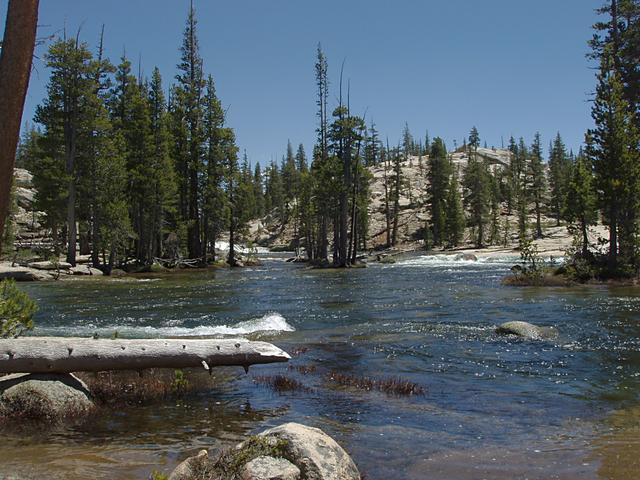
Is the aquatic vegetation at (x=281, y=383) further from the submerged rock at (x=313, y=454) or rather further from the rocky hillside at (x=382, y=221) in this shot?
the rocky hillside at (x=382, y=221)

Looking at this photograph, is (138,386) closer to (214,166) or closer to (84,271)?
(84,271)

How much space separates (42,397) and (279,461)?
15.3 ft

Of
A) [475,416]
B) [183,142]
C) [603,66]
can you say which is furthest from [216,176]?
[475,416]

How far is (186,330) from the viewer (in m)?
15.5

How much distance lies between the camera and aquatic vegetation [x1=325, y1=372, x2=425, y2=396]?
9.39 meters

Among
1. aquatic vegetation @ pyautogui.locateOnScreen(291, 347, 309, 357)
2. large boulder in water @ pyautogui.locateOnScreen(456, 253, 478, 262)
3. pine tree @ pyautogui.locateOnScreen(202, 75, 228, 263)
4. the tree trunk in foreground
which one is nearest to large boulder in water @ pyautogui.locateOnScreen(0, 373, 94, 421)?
the tree trunk in foreground

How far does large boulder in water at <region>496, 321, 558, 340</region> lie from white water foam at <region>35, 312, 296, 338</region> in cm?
589

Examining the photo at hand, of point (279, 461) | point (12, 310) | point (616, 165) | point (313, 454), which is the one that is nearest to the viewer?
point (279, 461)

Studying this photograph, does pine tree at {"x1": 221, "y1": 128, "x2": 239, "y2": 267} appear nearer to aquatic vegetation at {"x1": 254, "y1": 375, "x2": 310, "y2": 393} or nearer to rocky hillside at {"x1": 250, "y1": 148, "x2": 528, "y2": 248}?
rocky hillside at {"x1": 250, "y1": 148, "x2": 528, "y2": 248}

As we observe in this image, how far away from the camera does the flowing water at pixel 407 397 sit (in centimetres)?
630

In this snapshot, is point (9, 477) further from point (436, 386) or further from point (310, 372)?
point (436, 386)

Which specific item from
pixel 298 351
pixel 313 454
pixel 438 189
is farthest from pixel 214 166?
pixel 438 189

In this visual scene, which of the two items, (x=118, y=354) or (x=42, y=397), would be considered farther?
(x=118, y=354)

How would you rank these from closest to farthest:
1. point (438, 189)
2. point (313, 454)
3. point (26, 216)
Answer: point (313, 454), point (26, 216), point (438, 189)
